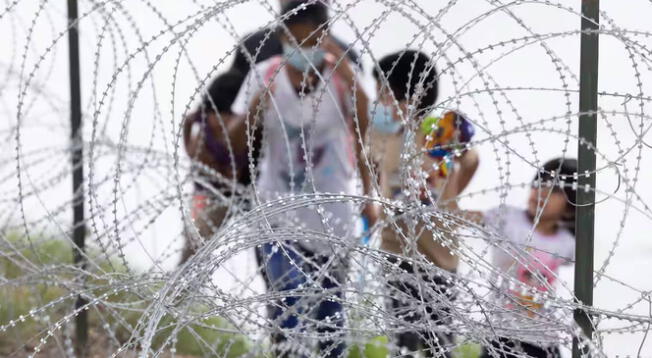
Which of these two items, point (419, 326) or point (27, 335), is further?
point (27, 335)

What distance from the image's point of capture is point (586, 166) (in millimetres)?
2314

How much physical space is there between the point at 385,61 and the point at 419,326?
6.88 ft

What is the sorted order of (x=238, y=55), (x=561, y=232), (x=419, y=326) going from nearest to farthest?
(x=419, y=326) → (x=561, y=232) → (x=238, y=55)

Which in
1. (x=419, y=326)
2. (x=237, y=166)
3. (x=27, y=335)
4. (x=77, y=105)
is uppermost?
(x=77, y=105)

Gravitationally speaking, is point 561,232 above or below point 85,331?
above

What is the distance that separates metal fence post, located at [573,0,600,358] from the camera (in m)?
2.27

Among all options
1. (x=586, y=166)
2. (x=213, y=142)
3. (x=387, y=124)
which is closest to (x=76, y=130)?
(x=213, y=142)

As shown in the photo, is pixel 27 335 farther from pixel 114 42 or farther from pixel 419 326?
pixel 419 326

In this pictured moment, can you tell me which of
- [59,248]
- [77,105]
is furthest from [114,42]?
[59,248]

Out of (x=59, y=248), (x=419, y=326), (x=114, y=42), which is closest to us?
(x=419, y=326)

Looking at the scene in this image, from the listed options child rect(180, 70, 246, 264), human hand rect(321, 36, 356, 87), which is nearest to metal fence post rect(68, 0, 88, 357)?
child rect(180, 70, 246, 264)

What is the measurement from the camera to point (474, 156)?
3.70 meters

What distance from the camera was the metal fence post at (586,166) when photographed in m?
2.27

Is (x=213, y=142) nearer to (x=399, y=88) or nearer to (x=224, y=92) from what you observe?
(x=224, y=92)
